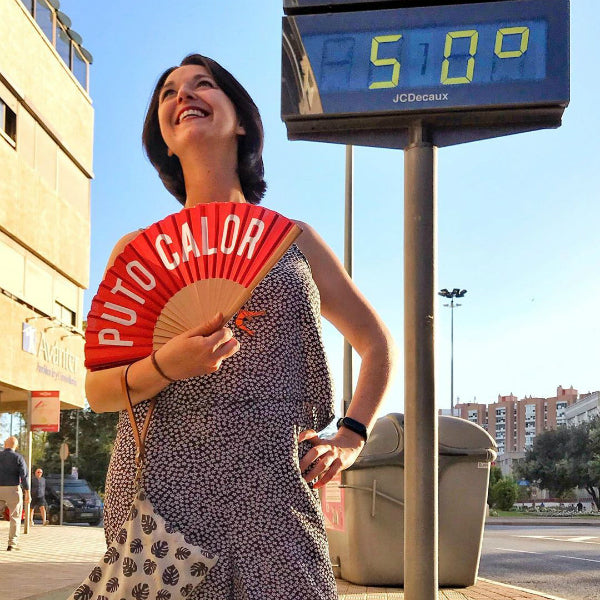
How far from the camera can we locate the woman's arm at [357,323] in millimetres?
2127

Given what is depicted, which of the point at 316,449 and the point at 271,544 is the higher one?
the point at 316,449

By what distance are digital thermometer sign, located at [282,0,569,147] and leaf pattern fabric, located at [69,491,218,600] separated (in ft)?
10.6

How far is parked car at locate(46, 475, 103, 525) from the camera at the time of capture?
30359 mm

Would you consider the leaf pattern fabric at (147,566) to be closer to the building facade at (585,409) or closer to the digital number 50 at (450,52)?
the digital number 50 at (450,52)

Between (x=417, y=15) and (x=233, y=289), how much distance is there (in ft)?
10.4

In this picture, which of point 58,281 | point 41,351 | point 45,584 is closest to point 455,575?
point 45,584

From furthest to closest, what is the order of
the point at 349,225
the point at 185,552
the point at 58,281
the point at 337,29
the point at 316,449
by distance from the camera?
1. the point at 58,281
2. the point at 349,225
3. the point at 337,29
4. the point at 316,449
5. the point at 185,552

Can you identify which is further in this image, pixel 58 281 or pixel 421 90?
pixel 58 281

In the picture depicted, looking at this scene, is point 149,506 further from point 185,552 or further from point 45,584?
point 45,584

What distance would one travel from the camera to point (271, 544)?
180 cm

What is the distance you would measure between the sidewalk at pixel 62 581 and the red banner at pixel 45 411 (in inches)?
198

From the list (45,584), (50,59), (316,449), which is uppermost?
(50,59)

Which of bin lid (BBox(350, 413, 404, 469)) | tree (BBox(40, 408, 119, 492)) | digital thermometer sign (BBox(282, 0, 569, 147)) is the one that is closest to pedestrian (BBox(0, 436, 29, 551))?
bin lid (BBox(350, 413, 404, 469))

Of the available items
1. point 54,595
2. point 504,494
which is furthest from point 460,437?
point 504,494
